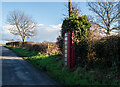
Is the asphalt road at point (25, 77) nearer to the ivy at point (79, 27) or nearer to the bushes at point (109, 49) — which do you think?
the bushes at point (109, 49)

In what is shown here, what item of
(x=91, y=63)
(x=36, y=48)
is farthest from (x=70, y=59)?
(x=36, y=48)

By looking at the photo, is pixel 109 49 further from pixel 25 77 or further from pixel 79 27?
pixel 25 77

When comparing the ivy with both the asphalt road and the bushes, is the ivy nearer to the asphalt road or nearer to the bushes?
the bushes

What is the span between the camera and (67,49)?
33.6 ft

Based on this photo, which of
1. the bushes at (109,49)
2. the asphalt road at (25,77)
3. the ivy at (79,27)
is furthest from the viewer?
the ivy at (79,27)

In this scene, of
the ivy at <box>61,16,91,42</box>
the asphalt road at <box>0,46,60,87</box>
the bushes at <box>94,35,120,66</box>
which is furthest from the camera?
the ivy at <box>61,16,91,42</box>

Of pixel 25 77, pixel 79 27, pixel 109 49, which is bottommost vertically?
pixel 25 77

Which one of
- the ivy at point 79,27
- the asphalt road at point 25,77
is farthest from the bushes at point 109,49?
the asphalt road at point 25,77

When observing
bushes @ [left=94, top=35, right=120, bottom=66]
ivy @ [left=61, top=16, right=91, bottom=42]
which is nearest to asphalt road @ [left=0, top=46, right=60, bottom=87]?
bushes @ [left=94, top=35, right=120, bottom=66]

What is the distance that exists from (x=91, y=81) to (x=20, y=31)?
3268 cm

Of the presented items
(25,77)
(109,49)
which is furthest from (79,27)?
(25,77)

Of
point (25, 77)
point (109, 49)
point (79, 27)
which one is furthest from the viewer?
point (79, 27)

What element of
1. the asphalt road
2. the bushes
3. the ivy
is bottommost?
the asphalt road

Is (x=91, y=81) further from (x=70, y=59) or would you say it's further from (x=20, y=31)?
(x=20, y=31)
